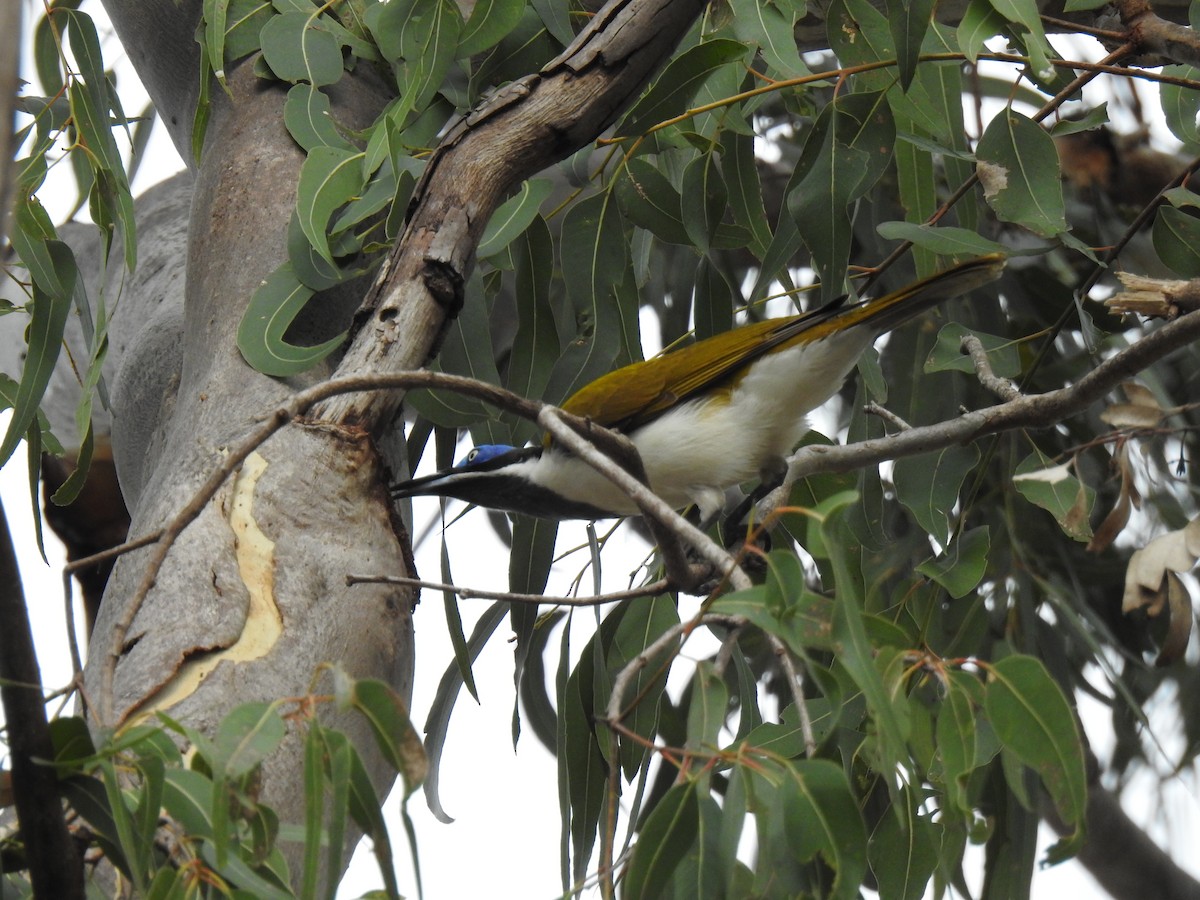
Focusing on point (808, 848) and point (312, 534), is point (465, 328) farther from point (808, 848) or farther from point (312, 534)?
point (808, 848)

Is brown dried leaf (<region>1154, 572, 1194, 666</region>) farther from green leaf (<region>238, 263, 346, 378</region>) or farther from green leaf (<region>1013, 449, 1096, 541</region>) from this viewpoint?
green leaf (<region>238, 263, 346, 378</region>)

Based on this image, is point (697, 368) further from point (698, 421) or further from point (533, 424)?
point (533, 424)

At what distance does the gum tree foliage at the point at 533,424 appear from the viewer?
1.23 m

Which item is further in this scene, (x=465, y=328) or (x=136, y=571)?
(x=465, y=328)

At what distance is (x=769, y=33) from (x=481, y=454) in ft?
3.39

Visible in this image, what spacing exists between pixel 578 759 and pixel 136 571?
2.79 ft

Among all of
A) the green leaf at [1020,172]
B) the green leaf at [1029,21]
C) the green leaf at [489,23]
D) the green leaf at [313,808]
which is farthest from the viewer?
the green leaf at [489,23]

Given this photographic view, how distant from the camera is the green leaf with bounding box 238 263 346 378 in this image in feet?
6.77

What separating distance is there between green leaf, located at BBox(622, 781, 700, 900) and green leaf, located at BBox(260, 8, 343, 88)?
70.2 inches

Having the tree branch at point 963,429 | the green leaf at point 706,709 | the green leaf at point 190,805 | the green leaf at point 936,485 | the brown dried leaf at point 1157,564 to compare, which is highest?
the green leaf at point 936,485

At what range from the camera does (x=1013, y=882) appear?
259cm

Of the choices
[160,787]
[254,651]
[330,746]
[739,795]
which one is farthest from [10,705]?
[739,795]

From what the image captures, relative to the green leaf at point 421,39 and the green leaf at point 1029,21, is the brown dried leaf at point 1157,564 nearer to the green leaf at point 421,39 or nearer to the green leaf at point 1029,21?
the green leaf at point 1029,21

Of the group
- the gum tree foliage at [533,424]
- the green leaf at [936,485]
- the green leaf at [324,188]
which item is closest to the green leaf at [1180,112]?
the gum tree foliage at [533,424]
